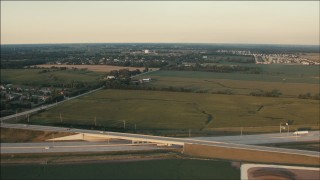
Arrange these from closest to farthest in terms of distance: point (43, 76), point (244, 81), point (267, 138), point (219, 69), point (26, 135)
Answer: point (267, 138) < point (26, 135) < point (244, 81) < point (43, 76) < point (219, 69)

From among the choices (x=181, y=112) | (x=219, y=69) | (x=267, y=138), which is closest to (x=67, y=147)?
(x=181, y=112)

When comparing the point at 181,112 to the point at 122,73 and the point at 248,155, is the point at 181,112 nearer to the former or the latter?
the point at 248,155

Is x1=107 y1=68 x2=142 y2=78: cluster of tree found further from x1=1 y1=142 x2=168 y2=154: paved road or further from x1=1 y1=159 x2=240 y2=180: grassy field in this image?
x1=1 y1=159 x2=240 y2=180: grassy field

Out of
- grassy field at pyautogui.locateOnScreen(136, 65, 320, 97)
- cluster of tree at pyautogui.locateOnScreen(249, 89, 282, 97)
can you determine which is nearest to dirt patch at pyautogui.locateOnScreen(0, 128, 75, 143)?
grassy field at pyautogui.locateOnScreen(136, 65, 320, 97)

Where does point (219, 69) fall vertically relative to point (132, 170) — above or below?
above

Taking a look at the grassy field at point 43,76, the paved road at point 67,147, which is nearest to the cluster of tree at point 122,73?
the grassy field at point 43,76

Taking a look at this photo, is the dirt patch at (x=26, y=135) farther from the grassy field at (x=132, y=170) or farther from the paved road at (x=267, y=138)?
the paved road at (x=267, y=138)
